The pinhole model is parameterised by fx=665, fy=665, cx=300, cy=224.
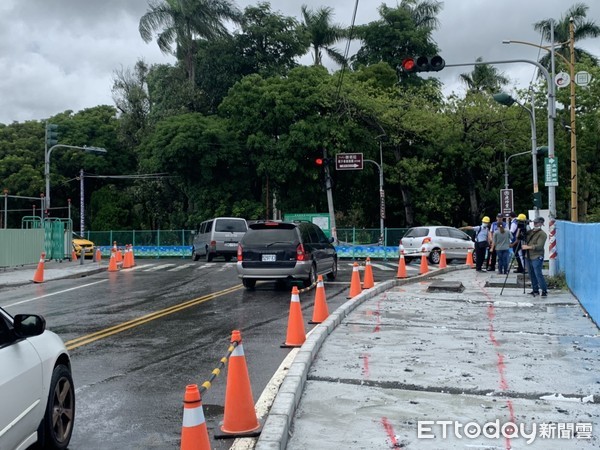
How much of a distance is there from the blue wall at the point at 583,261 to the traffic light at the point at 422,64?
4983mm

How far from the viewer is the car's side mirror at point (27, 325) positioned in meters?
4.55

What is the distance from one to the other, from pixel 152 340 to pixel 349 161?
97.8 feet

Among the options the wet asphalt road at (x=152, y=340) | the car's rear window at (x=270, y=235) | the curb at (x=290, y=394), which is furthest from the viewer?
the car's rear window at (x=270, y=235)

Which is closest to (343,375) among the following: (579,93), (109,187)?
(579,93)

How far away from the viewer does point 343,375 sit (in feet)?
24.6

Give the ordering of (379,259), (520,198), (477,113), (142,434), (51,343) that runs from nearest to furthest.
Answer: (51,343) < (142,434) < (379,259) < (477,113) < (520,198)

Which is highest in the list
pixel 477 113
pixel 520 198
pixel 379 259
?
pixel 477 113

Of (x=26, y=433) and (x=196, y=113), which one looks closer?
(x=26, y=433)

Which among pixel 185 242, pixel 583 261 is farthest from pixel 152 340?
pixel 185 242

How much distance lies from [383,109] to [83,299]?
2997cm

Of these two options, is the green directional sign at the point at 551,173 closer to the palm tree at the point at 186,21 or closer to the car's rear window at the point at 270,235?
the car's rear window at the point at 270,235

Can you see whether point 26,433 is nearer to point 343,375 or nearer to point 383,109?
point 343,375

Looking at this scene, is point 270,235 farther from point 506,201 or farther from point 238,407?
point 506,201

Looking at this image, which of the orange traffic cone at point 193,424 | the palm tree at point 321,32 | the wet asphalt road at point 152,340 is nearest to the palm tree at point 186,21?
the palm tree at point 321,32
